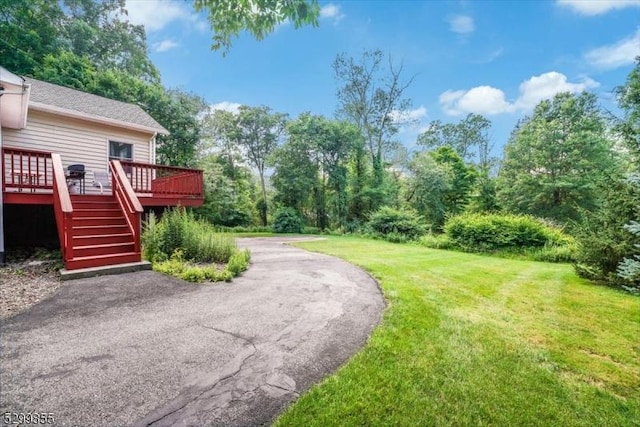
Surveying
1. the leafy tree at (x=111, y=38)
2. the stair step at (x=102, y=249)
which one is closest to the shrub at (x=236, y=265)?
the stair step at (x=102, y=249)

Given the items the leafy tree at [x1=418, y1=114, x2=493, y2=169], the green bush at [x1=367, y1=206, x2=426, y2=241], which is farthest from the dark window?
the leafy tree at [x1=418, y1=114, x2=493, y2=169]

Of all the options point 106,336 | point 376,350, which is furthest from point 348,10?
point 106,336

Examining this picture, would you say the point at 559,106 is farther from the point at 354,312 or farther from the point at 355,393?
the point at 355,393

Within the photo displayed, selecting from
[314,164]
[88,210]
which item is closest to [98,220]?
[88,210]

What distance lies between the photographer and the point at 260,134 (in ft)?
79.2

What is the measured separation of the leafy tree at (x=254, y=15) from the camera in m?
2.88

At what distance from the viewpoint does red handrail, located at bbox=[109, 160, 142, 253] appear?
575cm

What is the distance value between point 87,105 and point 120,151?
1.82m

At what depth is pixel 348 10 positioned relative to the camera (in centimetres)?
436

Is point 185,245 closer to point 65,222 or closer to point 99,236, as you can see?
point 99,236

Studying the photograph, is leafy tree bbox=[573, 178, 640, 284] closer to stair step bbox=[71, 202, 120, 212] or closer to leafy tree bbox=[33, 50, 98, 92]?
stair step bbox=[71, 202, 120, 212]

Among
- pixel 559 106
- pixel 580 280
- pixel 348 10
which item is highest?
pixel 559 106

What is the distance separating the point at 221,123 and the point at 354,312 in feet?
76.7

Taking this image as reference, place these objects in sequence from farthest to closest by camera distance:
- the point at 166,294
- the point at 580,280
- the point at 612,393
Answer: the point at 580,280 → the point at 166,294 → the point at 612,393
